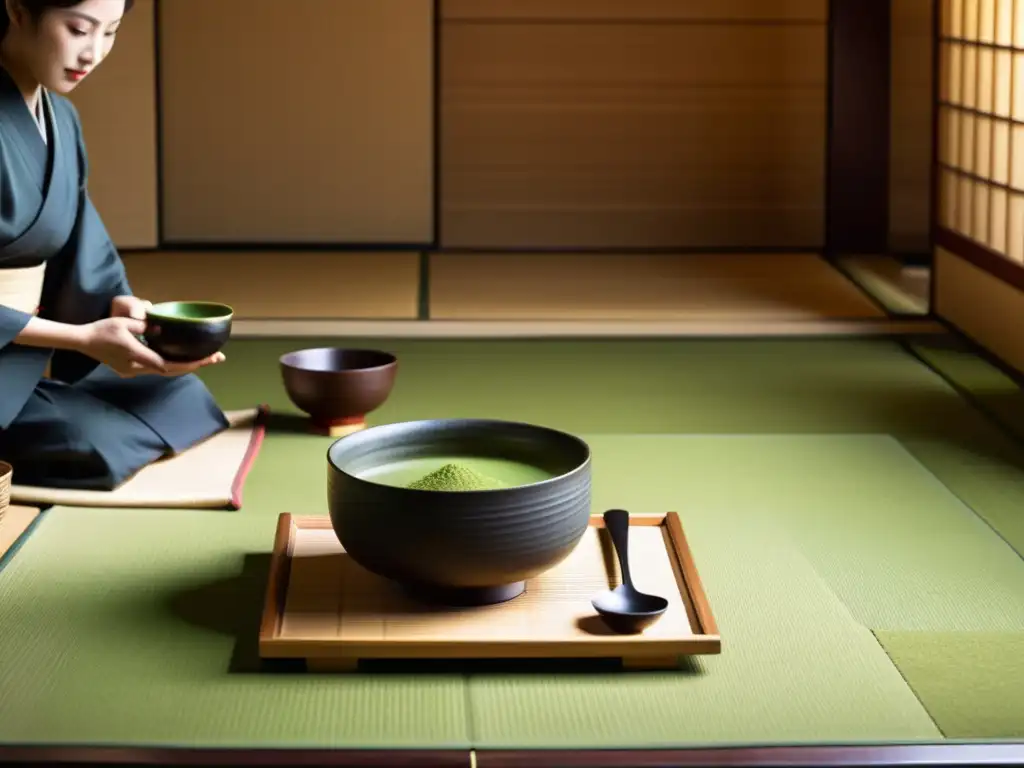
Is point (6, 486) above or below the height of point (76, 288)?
below

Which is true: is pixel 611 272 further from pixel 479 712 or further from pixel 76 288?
pixel 479 712

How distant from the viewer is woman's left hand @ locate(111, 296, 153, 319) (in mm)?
2986

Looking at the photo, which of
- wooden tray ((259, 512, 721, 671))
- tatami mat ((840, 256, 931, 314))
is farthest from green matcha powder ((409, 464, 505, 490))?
tatami mat ((840, 256, 931, 314))

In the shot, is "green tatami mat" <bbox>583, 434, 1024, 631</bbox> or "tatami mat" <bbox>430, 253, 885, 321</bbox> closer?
"green tatami mat" <bbox>583, 434, 1024, 631</bbox>

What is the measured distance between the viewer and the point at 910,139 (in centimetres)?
603

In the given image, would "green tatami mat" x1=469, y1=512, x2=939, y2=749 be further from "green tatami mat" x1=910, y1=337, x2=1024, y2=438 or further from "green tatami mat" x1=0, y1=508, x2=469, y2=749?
"green tatami mat" x1=910, y1=337, x2=1024, y2=438

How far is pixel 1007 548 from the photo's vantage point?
274 cm

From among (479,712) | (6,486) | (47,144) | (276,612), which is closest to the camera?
(479,712)

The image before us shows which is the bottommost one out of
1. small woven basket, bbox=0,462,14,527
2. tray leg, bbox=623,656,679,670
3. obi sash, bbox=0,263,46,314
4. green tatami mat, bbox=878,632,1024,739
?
green tatami mat, bbox=878,632,1024,739

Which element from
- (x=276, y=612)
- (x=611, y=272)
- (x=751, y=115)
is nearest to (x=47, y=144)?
(x=276, y=612)

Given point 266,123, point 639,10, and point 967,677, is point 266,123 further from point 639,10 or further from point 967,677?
point 967,677

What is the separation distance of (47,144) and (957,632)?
1.98 meters

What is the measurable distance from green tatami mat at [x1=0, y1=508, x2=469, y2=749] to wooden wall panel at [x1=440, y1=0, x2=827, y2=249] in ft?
11.5

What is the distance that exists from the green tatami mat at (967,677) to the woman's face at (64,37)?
1.75 meters
